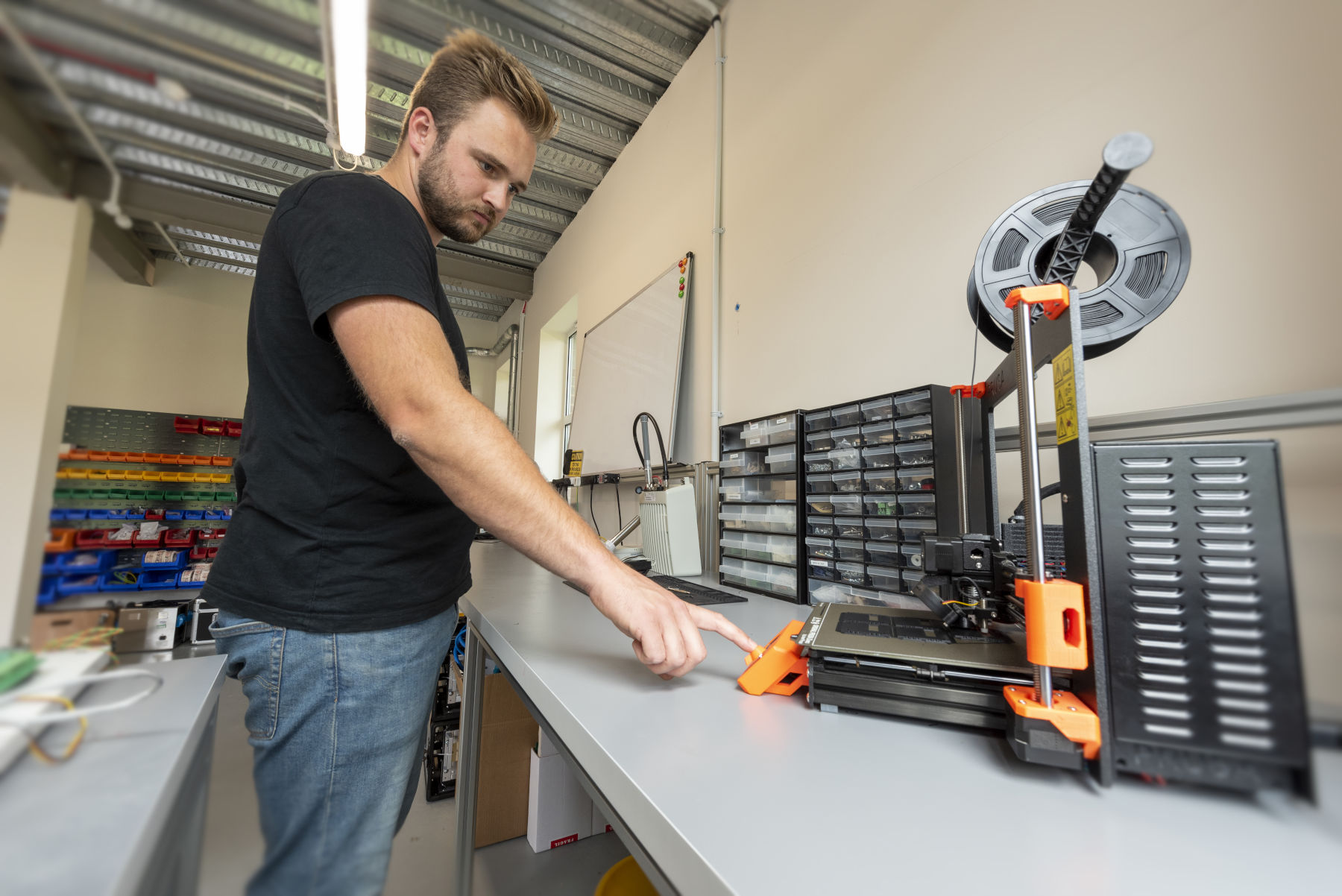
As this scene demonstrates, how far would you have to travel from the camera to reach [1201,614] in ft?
1.08

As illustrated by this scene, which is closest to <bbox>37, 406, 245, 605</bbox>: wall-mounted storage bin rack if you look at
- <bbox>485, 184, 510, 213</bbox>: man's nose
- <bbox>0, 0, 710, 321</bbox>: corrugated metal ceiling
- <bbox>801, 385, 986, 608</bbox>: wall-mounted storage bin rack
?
<bbox>0, 0, 710, 321</bbox>: corrugated metal ceiling

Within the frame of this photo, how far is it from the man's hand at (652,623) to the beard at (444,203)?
499mm

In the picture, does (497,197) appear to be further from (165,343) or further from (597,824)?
(597,824)

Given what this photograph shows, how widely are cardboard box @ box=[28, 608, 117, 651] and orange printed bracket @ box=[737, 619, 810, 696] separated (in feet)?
1.68

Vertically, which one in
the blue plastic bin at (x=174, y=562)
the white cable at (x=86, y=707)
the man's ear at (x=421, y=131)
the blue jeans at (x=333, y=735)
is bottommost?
the blue jeans at (x=333, y=735)

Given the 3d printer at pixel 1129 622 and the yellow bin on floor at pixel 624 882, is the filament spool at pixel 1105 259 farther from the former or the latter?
the yellow bin on floor at pixel 624 882

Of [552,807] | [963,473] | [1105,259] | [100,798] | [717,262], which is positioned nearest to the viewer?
[100,798]

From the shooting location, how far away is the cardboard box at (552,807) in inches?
56.7

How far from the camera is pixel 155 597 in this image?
0.92 ft

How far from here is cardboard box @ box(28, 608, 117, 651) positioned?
22 cm

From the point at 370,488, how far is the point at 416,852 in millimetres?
645

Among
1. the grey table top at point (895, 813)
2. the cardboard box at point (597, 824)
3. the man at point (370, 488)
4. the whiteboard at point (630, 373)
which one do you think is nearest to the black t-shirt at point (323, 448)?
the man at point (370, 488)

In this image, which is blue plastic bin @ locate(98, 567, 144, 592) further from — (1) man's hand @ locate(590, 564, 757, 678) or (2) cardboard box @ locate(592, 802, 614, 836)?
(2) cardboard box @ locate(592, 802, 614, 836)

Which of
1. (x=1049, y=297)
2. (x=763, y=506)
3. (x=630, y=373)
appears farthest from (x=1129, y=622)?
(x=630, y=373)
